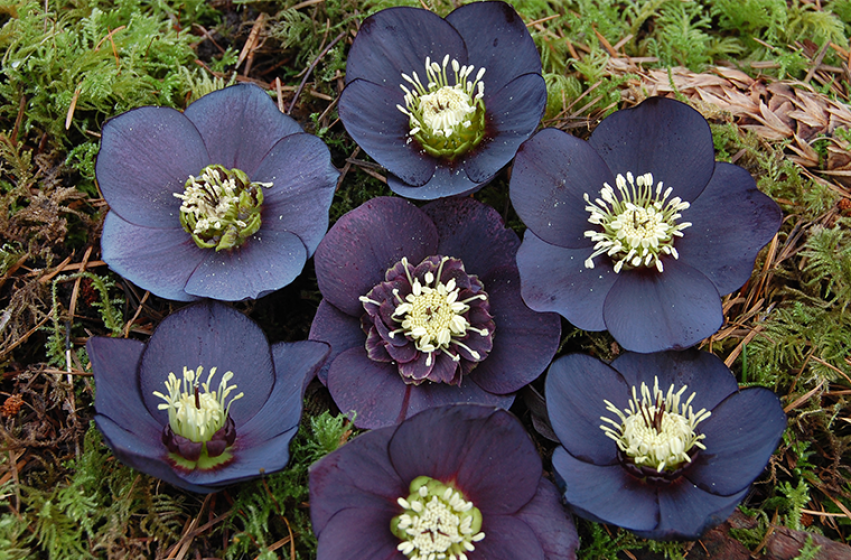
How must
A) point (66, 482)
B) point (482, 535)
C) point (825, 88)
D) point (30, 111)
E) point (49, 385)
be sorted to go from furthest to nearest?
1. point (825, 88)
2. point (30, 111)
3. point (49, 385)
4. point (66, 482)
5. point (482, 535)

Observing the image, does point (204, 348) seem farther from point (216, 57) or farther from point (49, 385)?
point (216, 57)

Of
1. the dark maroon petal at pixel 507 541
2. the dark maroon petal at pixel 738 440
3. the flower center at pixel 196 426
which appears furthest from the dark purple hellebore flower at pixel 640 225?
the flower center at pixel 196 426

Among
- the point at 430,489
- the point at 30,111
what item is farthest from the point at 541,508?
the point at 30,111

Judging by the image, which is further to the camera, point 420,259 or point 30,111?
point 30,111

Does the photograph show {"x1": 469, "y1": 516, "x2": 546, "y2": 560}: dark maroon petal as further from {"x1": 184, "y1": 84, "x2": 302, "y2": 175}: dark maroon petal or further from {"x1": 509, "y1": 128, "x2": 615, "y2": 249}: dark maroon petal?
{"x1": 184, "y1": 84, "x2": 302, "y2": 175}: dark maroon petal

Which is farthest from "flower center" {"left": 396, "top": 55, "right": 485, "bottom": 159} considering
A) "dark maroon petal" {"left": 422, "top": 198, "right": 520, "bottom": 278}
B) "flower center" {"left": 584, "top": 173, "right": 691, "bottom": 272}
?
"flower center" {"left": 584, "top": 173, "right": 691, "bottom": 272}
